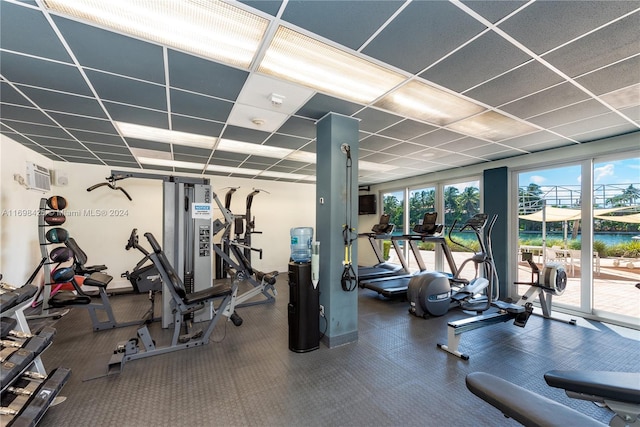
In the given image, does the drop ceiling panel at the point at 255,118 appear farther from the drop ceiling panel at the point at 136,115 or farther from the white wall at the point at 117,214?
the white wall at the point at 117,214

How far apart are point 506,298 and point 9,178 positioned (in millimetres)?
8763

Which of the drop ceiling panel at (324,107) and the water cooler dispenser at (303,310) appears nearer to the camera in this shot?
the drop ceiling panel at (324,107)

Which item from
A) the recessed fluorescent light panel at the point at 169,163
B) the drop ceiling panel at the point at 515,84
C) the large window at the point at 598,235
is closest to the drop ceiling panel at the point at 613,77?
the drop ceiling panel at the point at 515,84

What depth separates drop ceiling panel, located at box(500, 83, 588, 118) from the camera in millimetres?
2594

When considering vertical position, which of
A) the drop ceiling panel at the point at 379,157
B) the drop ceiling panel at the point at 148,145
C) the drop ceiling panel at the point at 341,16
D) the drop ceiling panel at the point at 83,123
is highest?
the drop ceiling panel at the point at 341,16

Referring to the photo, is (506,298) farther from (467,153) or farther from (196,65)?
(196,65)

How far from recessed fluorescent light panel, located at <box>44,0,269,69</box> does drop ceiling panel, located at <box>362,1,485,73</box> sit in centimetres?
89

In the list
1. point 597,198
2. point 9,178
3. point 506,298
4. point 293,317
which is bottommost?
point 506,298

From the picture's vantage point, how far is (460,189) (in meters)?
6.31

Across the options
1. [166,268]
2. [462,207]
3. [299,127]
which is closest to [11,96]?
[166,268]

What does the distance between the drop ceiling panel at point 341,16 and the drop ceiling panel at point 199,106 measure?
1471 mm

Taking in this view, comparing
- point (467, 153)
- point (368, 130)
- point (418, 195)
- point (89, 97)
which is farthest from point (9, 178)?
point (418, 195)

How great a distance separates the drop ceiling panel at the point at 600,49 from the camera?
1.79m

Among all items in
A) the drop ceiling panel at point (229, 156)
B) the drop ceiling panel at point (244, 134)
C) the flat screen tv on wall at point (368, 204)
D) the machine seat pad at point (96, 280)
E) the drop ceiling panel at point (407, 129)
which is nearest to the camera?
the drop ceiling panel at point (407, 129)
